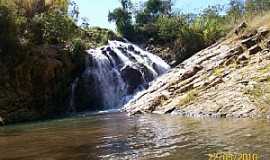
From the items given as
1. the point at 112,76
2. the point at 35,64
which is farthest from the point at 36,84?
the point at 112,76

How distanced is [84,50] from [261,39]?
18.6 metres

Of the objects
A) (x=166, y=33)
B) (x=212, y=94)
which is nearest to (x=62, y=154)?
(x=212, y=94)

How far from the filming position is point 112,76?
53188 millimetres

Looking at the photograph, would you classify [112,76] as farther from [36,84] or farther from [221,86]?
[221,86]

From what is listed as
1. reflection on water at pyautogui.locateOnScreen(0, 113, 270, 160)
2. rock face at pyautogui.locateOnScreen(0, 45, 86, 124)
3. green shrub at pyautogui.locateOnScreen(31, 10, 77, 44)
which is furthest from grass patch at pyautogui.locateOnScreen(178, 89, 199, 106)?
green shrub at pyautogui.locateOnScreen(31, 10, 77, 44)

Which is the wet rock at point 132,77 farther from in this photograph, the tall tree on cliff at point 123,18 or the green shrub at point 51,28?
the tall tree on cliff at point 123,18

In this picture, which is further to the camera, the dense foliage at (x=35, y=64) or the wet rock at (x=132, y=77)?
the wet rock at (x=132, y=77)

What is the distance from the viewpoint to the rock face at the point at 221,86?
32.1 meters

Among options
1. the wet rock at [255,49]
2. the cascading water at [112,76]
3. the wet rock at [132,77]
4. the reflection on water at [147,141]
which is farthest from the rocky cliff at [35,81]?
the wet rock at [255,49]

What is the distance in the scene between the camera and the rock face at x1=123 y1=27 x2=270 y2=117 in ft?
105

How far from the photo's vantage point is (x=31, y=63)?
48875 millimetres

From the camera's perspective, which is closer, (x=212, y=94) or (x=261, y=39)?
(x=212, y=94)

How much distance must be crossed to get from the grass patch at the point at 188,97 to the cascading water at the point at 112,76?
517 inches

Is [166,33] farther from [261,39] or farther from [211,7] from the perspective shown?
[261,39]
